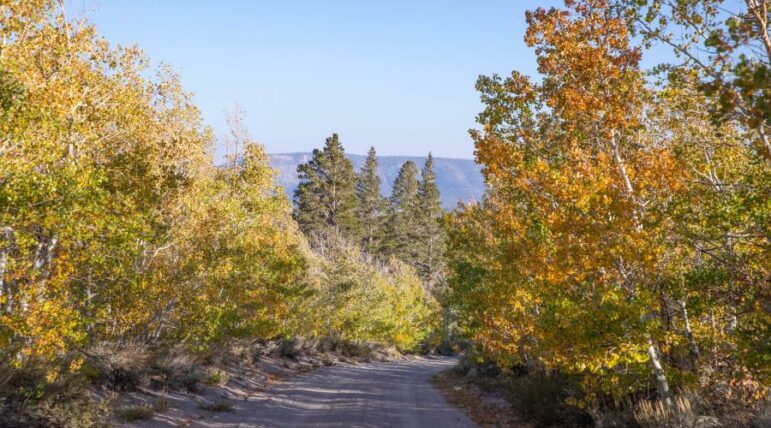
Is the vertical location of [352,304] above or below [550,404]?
below

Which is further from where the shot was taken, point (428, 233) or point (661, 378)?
point (428, 233)

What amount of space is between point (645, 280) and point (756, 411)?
8.42ft

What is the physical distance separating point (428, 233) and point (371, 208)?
11.0 m

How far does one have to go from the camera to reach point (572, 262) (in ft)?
30.1

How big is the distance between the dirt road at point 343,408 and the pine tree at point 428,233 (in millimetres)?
59145

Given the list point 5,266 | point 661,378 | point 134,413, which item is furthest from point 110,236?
point 661,378

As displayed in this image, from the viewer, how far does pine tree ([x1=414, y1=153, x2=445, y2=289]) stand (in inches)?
3243

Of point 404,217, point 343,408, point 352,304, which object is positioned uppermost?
point 404,217

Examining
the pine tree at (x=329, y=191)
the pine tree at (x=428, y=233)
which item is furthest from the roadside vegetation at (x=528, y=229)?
the pine tree at (x=428, y=233)

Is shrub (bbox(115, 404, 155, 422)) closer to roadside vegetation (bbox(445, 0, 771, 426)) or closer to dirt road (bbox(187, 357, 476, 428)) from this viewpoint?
dirt road (bbox(187, 357, 476, 428))

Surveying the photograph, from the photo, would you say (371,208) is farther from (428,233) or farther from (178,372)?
(178,372)

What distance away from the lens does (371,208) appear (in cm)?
8025

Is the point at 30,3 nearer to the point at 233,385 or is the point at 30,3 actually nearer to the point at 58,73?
the point at 58,73

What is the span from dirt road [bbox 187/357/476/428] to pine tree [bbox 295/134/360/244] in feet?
149
